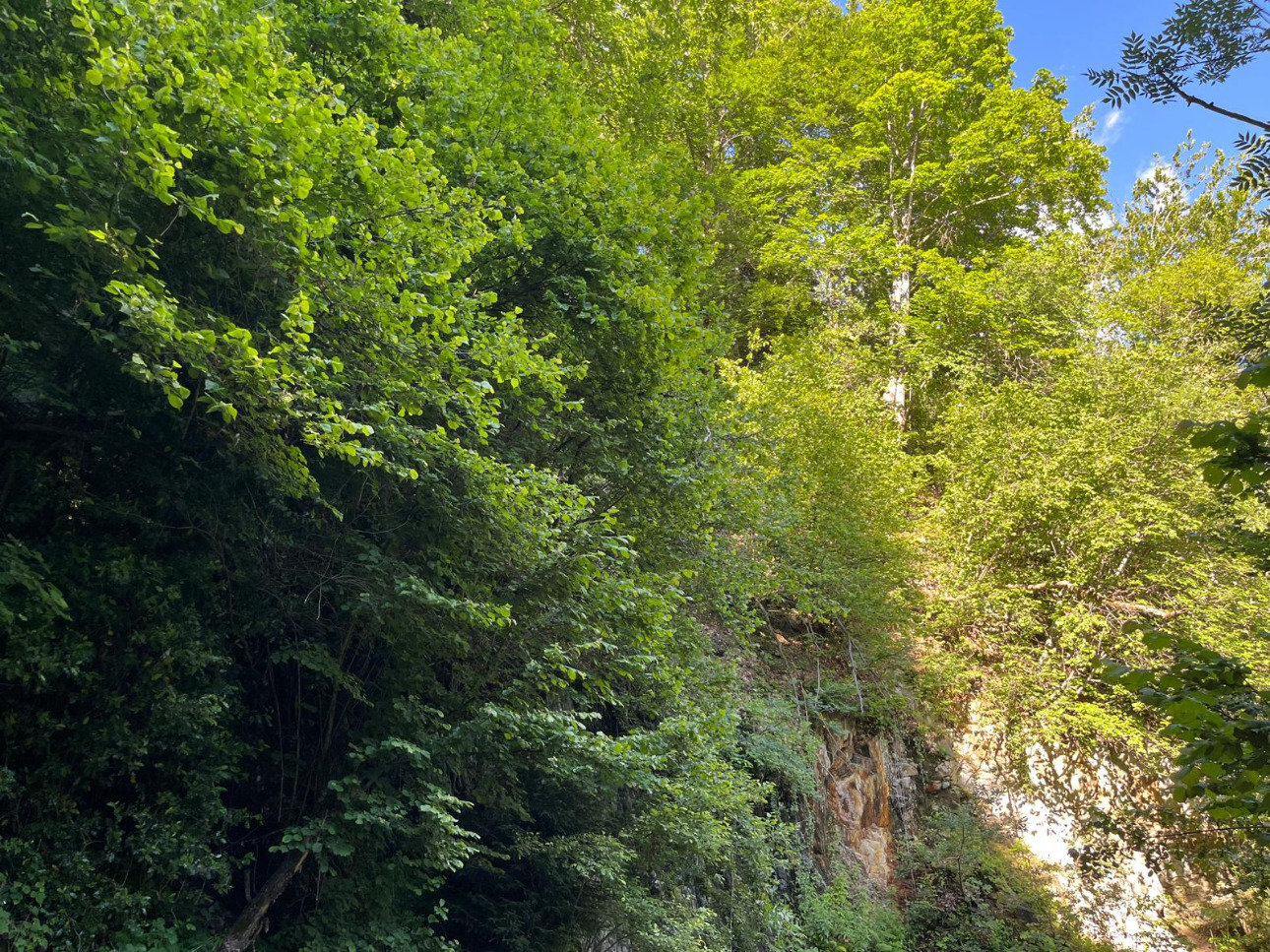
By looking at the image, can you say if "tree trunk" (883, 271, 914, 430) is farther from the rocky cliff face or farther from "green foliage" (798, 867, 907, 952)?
"green foliage" (798, 867, 907, 952)

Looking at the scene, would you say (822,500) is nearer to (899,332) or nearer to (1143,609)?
(1143,609)

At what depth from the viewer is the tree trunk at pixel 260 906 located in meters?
3.87

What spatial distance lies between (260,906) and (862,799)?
8210 mm

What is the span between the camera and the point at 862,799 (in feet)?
33.1

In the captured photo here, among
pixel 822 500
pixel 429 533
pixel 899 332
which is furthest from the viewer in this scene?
pixel 899 332

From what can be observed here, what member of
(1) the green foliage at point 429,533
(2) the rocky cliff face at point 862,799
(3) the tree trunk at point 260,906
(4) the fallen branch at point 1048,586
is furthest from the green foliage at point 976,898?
(3) the tree trunk at point 260,906

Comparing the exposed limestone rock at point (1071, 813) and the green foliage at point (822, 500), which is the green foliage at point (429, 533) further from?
the exposed limestone rock at point (1071, 813)

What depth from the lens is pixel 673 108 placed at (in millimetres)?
11188

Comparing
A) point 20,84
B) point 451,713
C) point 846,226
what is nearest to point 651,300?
point 451,713

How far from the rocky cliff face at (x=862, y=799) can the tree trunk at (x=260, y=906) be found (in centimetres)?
659

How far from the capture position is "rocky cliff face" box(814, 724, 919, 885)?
934 cm

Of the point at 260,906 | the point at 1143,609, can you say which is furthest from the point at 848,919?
the point at 1143,609

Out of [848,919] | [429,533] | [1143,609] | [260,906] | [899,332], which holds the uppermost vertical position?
[899,332]

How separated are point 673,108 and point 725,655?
26.4 feet
